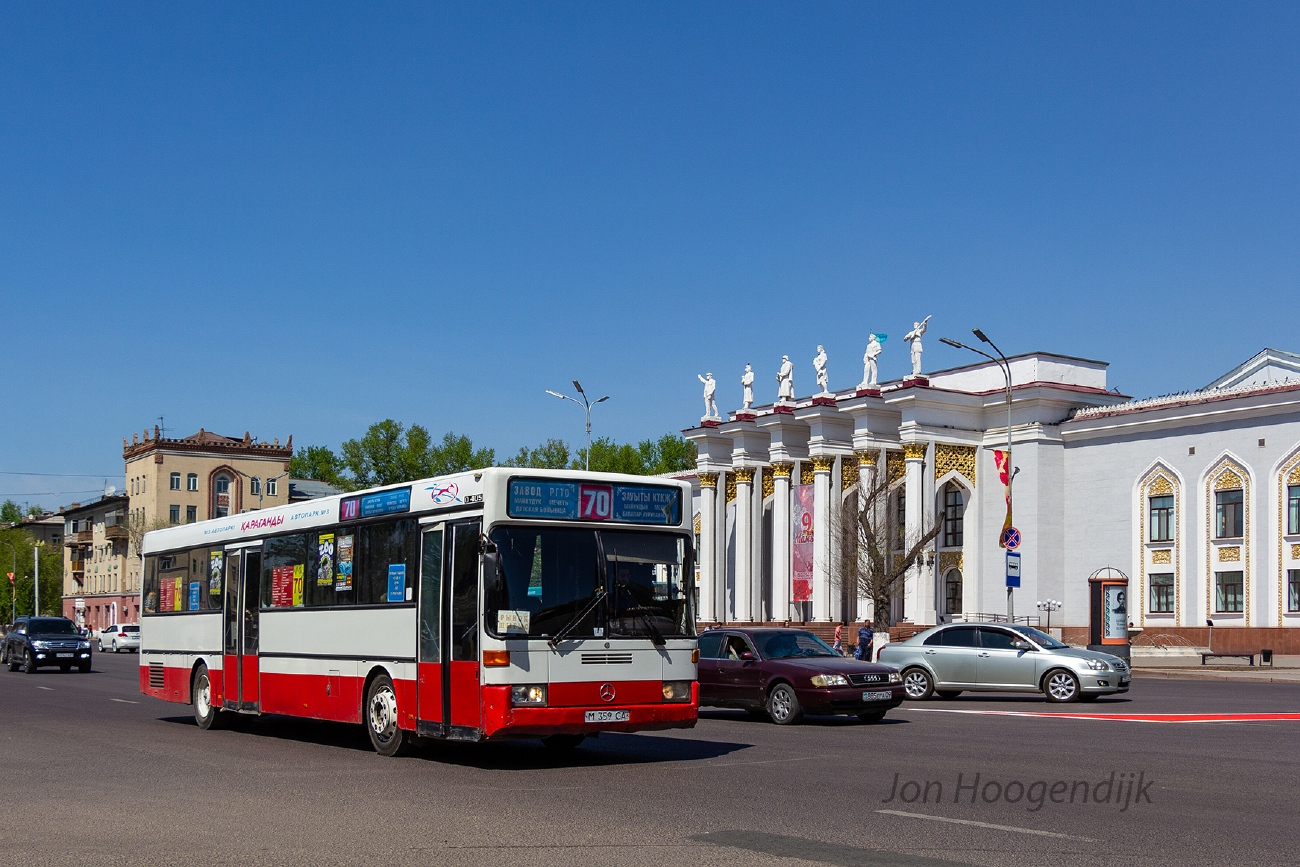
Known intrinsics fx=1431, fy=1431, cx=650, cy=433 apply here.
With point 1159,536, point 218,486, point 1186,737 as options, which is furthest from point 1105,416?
point 218,486

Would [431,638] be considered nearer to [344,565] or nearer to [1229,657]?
[344,565]

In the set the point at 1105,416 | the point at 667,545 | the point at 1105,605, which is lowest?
the point at 1105,605

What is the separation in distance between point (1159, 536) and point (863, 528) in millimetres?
11799

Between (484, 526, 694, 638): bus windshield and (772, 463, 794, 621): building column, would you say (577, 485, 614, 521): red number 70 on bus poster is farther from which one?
(772, 463, 794, 621): building column

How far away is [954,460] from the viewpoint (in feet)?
203

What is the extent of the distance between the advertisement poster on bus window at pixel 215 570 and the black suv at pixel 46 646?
980 inches

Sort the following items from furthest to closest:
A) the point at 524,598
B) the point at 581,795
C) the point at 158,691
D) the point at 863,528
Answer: the point at 863,528, the point at 158,691, the point at 524,598, the point at 581,795

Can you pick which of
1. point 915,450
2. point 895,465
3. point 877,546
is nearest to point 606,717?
point 877,546

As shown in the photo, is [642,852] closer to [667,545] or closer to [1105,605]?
[667,545]

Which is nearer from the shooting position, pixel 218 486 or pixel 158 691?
pixel 158 691

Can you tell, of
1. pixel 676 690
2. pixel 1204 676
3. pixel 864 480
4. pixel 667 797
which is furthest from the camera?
pixel 864 480

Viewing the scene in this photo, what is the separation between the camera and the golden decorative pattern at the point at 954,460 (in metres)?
Answer: 61.4

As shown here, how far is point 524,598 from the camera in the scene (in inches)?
550

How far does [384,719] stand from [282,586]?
3.25 m
